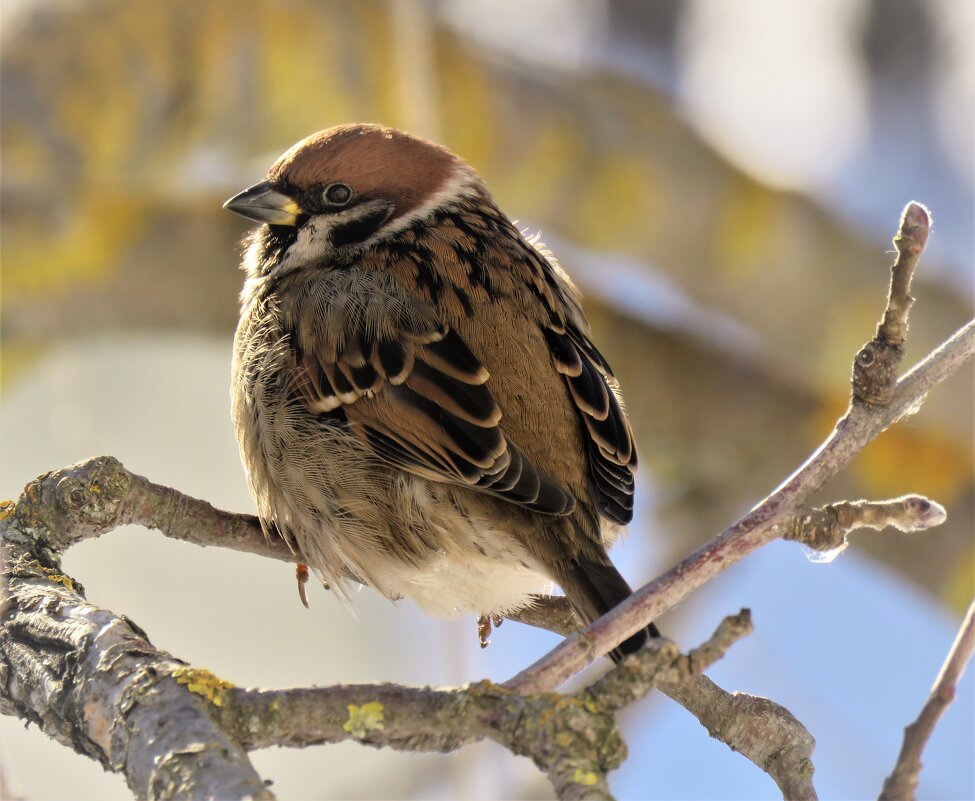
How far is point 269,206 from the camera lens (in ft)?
8.38

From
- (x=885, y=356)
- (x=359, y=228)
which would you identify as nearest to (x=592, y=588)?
(x=885, y=356)

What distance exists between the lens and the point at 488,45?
14.1ft

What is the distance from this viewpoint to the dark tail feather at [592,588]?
1.96 metres

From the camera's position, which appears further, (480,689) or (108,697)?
(108,697)

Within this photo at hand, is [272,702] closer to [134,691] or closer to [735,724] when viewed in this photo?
[134,691]

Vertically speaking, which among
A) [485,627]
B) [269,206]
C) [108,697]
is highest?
[269,206]

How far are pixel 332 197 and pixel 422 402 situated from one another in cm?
58

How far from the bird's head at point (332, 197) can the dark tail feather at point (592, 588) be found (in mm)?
862

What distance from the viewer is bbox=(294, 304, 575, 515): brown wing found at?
211cm

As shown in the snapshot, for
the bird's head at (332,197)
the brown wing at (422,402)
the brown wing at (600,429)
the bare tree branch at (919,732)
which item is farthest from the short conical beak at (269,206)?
the bare tree branch at (919,732)

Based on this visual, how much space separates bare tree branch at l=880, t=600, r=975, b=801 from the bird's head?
160 cm

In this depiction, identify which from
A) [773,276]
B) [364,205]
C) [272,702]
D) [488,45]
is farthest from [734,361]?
[272,702]

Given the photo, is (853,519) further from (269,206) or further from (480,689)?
(269,206)

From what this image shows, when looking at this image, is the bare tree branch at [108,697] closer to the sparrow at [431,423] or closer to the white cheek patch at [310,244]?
the sparrow at [431,423]
